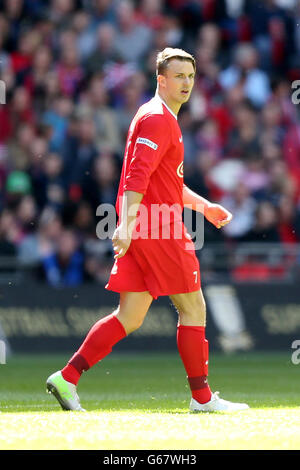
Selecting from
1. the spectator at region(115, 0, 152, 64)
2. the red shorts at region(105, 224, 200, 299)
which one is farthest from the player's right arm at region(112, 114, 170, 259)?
the spectator at region(115, 0, 152, 64)

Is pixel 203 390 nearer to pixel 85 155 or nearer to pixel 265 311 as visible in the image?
pixel 265 311

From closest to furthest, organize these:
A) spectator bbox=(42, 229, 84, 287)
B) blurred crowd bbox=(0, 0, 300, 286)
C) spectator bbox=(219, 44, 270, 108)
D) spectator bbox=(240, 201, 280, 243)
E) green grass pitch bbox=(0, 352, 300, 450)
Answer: green grass pitch bbox=(0, 352, 300, 450) → spectator bbox=(42, 229, 84, 287) → spectator bbox=(240, 201, 280, 243) → blurred crowd bbox=(0, 0, 300, 286) → spectator bbox=(219, 44, 270, 108)

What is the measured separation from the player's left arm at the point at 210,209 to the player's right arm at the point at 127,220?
0.75 meters

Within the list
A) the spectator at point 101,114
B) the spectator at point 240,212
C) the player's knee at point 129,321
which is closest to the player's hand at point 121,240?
the player's knee at point 129,321

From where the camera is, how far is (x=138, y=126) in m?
7.07

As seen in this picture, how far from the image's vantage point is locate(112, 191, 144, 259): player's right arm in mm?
6820

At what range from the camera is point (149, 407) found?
24.4 ft

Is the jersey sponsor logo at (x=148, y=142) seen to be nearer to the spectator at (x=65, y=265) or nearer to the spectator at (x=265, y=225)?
the spectator at (x=65, y=265)

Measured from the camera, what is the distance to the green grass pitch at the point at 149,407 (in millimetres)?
5418

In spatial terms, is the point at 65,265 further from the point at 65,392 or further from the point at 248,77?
the point at 65,392

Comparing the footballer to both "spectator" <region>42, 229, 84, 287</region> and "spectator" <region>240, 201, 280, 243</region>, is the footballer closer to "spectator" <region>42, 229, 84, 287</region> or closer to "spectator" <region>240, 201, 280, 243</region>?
"spectator" <region>42, 229, 84, 287</region>

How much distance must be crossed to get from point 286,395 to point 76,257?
525 cm

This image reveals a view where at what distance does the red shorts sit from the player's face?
83cm

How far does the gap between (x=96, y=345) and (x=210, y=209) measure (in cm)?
116
